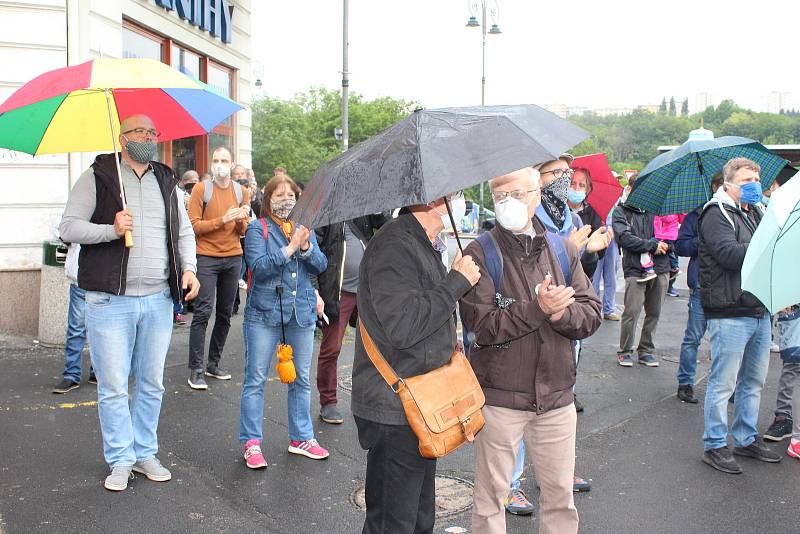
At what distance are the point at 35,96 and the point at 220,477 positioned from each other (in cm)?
248

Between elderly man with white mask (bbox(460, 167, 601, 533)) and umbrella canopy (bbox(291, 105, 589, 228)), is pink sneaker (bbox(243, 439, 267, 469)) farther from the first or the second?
umbrella canopy (bbox(291, 105, 589, 228))

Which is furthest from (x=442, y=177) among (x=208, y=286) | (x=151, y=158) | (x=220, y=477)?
(x=208, y=286)

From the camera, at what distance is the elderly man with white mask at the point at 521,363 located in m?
3.57

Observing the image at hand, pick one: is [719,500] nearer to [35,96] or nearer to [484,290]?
[484,290]

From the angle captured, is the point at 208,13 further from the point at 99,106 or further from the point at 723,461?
the point at 723,461

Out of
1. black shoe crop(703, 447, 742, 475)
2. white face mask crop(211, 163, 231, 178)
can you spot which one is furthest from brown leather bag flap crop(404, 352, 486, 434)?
white face mask crop(211, 163, 231, 178)

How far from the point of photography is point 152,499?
15.6ft

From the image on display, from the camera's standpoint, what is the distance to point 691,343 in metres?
7.41

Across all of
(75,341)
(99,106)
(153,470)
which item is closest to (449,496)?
(153,470)

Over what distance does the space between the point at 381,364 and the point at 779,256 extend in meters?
1.75

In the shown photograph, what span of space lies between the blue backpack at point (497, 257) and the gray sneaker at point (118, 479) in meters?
2.38

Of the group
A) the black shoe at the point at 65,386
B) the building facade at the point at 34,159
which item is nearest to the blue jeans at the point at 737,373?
the black shoe at the point at 65,386

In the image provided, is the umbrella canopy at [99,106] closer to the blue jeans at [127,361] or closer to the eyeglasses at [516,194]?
the blue jeans at [127,361]

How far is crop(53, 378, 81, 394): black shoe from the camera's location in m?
6.92
